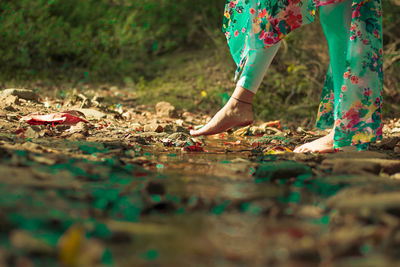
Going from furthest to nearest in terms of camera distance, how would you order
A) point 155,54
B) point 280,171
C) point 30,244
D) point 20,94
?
point 155,54
point 20,94
point 280,171
point 30,244

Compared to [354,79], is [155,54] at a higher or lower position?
higher

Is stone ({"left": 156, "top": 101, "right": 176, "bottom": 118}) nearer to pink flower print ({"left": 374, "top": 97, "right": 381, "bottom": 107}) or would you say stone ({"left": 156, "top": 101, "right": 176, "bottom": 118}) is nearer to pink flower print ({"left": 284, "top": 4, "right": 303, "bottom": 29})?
pink flower print ({"left": 284, "top": 4, "right": 303, "bottom": 29})

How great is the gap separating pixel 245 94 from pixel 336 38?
0.58 metres

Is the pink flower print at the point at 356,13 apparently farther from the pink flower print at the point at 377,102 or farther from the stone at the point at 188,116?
the stone at the point at 188,116

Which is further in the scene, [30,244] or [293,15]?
[293,15]

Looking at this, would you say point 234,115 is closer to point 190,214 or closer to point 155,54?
point 190,214

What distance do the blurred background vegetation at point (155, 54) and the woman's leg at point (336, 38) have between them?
244 cm

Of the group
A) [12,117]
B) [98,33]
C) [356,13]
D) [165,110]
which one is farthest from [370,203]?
[98,33]

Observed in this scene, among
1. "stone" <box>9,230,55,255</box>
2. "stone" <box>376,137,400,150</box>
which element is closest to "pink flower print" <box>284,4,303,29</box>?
"stone" <box>376,137,400,150</box>

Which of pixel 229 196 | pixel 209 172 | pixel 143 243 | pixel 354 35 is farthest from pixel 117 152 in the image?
pixel 354 35

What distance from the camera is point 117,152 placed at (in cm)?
193

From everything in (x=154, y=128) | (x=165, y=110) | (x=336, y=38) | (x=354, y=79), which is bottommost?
(x=154, y=128)

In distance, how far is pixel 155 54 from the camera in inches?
260

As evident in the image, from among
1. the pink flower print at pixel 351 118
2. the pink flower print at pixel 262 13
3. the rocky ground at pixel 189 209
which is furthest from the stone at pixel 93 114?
the pink flower print at pixel 351 118
